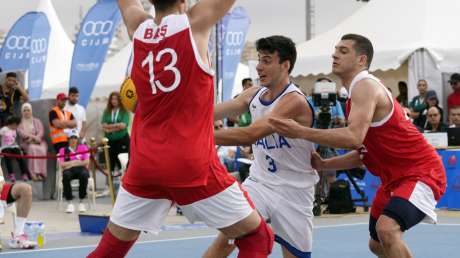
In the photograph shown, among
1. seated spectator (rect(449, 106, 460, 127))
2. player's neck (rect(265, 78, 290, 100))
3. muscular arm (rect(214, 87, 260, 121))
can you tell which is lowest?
seated spectator (rect(449, 106, 460, 127))

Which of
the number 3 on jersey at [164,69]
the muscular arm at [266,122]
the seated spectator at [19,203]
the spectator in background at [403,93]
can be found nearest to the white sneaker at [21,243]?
the seated spectator at [19,203]

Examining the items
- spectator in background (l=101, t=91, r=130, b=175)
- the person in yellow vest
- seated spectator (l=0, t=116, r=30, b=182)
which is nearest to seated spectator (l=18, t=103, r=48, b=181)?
seated spectator (l=0, t=116, r=30, b=182)

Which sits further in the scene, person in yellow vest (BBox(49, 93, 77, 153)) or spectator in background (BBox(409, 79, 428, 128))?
person in yellow vest (BBox(49, 93, 77, 153))

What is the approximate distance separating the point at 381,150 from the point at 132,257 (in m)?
3.81

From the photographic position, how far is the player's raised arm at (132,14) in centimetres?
478

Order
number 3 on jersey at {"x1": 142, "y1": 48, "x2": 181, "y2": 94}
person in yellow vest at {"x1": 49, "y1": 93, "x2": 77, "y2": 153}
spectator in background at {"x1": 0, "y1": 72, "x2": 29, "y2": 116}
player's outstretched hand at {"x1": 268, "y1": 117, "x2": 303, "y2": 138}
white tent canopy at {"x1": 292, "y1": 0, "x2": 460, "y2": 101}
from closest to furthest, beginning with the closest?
number 3 on jersey at {"x1": 142, "y1": 48, "x2": 181, "y2": 94}
player's outstretched hand at {"x1": 268, "y1": 117, "x2": 303, "y2": 138}
person in yellow vest at {"x1": 49, "y1": 93, "x2": 77, "y2": 153}
spectator in background at {"x1": 0, "y1": 72, "x2": 29, "y2": 116}
white tent canopy at {"x1": 292, "y1": 0, "x2": 460, "y2": 101}

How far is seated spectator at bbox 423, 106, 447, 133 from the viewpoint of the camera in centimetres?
1388

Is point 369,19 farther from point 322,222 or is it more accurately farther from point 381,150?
point 381,150

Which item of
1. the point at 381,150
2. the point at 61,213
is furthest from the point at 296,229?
the point at 61,213

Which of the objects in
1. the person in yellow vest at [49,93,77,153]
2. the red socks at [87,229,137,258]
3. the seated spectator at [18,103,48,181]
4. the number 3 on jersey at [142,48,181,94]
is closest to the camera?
the number 3 on jersey at [142,48,181,94]

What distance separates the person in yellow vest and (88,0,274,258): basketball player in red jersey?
34.8 feet

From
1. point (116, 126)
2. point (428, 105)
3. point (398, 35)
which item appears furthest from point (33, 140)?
point (398, 35)

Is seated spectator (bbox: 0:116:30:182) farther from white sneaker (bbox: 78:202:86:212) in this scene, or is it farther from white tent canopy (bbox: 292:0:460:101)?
white tent canopy (bbox: 292:0:460:101)

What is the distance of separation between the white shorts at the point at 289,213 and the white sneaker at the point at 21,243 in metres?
4.14
